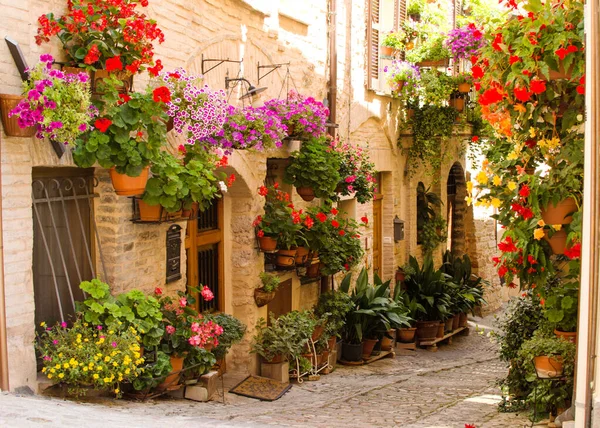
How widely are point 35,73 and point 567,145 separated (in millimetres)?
3492

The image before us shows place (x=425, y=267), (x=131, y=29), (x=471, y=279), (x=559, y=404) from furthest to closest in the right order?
(x=471, y=279)
(x=425, y=267)
(x=559, y=404)
(x=131, y=29)

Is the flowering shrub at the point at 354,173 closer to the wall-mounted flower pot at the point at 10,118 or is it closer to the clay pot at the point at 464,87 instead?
the clay pot at the point at 464,87

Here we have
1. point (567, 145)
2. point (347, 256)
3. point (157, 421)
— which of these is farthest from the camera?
point (347, 256)

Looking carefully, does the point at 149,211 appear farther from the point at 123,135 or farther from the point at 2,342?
the point at 2,342

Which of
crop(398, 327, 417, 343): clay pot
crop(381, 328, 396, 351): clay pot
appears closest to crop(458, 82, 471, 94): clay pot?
crop(398, 327, 417, 343): clay pot

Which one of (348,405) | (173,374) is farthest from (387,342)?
(173,374)

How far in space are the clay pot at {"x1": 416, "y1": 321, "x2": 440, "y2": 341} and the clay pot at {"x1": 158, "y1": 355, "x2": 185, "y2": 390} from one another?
6.03 metres

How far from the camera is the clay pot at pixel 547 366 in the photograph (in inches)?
234

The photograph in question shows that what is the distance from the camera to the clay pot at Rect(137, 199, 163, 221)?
624 cm

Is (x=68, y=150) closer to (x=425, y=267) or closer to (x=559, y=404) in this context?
(x=559, y=404)

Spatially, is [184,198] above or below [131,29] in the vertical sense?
below

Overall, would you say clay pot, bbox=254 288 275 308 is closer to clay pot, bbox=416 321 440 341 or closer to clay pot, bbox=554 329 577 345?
clay pot, bbox=554 329 577 345

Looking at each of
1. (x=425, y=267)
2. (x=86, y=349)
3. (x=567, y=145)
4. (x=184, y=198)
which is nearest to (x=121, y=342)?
(x=86, y=349)

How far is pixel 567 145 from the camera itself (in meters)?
5.10
